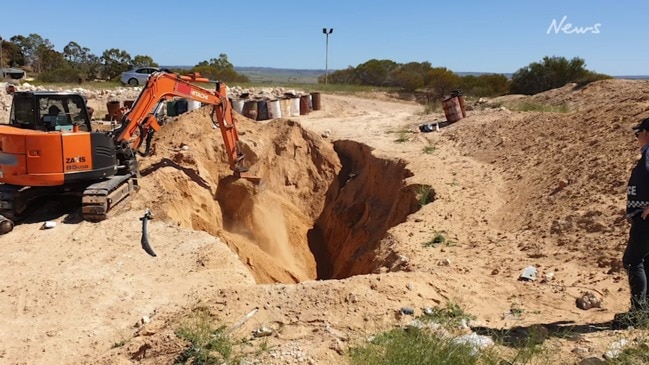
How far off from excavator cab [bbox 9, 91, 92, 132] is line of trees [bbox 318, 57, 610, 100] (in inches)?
745

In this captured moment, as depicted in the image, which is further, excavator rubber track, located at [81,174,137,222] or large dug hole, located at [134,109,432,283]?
large dug hole, located at [134,109,432,283]

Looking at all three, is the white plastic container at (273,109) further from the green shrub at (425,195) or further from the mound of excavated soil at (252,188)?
the green shrub at (425,195)

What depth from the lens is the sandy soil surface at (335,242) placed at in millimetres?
5449

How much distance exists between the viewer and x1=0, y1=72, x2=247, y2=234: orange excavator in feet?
29.3

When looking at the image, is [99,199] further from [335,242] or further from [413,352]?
[413,352]

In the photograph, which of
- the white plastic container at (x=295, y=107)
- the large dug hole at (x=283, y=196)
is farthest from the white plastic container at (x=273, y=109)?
the large dug hole at (x=283, y=196)

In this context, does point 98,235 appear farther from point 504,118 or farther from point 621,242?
point 504,118

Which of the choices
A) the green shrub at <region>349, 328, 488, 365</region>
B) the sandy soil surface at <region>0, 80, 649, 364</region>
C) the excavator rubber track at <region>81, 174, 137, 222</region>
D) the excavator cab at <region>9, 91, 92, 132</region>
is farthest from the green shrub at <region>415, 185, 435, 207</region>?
the excavator cab at <region>9, 91, 92, 132</region>

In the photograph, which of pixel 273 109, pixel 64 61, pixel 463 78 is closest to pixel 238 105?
pixel 273 109

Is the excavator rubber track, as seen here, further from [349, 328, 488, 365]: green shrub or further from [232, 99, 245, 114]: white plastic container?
[232, 99, 245, 114]: white plastic container

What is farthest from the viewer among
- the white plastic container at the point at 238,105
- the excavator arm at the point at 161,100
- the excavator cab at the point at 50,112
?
the white plastic container at the point at 238,105

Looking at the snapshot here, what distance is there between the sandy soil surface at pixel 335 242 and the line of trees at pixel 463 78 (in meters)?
12.6

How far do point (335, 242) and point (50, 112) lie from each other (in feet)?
22.1

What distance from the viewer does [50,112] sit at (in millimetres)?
9609
